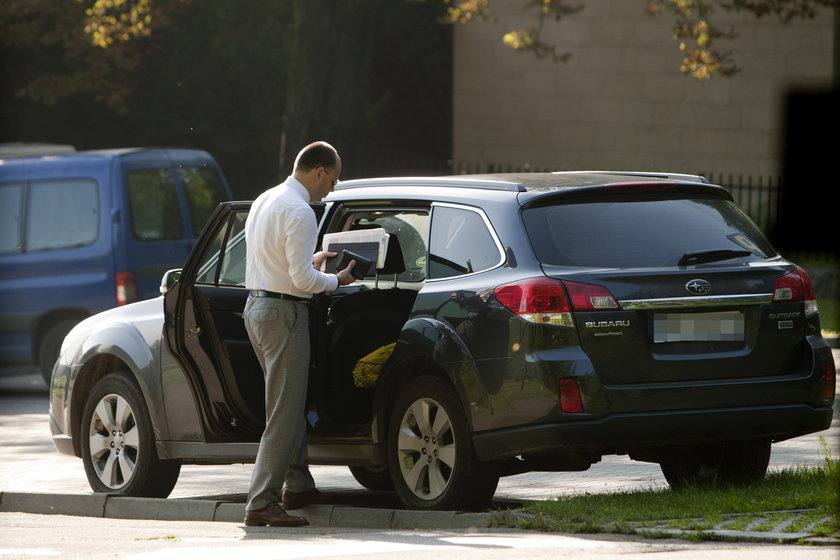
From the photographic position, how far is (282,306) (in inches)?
308

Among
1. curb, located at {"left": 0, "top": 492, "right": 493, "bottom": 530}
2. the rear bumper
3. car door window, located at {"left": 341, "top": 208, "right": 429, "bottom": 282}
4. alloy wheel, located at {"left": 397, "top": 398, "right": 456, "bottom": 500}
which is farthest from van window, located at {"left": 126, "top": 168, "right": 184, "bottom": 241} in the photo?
the rear bumper

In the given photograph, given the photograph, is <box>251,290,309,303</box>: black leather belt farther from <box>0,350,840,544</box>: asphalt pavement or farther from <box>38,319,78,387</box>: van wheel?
<box>38,319,78,387</box>: van wheel

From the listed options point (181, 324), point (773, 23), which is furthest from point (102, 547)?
point (773, 23)

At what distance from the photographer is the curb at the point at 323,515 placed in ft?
21.7

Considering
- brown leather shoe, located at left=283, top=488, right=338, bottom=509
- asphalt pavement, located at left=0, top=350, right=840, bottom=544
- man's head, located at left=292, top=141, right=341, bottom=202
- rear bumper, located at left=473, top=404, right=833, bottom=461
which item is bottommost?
asphalt pavement, located at left=0, top=350, right=840, bottom=544

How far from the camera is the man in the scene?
25.4 ft

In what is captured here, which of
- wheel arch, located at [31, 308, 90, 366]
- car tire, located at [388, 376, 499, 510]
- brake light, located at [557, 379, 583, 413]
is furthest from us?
wheel arch, located at [31, 308, 90, 366]

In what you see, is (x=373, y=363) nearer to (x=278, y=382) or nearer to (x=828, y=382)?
(x=278, y=382)

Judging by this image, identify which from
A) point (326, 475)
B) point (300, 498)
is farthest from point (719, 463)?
point (326, 475)

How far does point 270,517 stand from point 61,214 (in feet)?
27.6

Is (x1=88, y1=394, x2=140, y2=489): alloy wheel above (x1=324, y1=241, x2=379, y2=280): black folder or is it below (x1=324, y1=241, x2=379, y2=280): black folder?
below

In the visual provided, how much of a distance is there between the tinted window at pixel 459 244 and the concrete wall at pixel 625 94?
19946mm

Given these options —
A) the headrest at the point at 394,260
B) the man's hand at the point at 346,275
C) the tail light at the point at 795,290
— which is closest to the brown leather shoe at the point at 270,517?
the man's hand at the point at 346,275

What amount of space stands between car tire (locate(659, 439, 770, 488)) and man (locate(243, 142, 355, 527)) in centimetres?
192
